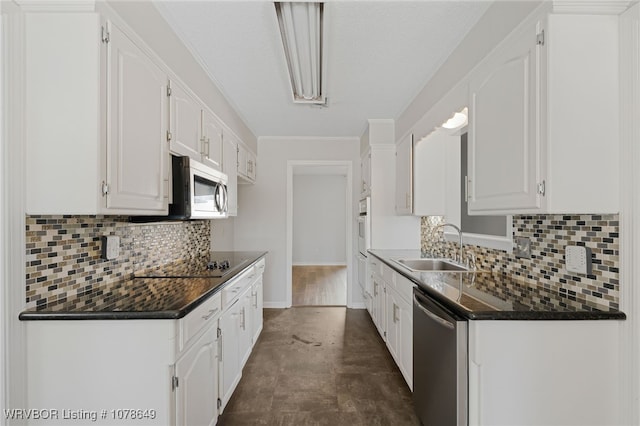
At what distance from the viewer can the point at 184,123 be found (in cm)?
197

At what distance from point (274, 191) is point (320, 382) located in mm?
2703

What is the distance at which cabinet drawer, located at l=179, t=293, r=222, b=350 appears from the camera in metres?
1.34

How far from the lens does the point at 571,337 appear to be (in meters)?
1.24

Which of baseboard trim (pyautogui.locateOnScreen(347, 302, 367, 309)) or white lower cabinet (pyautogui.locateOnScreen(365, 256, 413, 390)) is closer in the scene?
white lower cabinet (pyautogui.locateOnScreen(365, 256, 413, 390))

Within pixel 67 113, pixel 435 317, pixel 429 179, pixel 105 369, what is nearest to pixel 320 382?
pixel 435 317

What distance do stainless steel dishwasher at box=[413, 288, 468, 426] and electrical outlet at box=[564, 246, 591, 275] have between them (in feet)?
1.82

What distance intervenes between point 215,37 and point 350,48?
34.6 inches

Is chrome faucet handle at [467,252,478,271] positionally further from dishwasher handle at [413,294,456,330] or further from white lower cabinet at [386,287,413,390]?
dishwasher handle at [413,294,456,330]

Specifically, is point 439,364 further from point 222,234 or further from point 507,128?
point 222,234

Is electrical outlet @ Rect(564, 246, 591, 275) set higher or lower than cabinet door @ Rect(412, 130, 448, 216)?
lower

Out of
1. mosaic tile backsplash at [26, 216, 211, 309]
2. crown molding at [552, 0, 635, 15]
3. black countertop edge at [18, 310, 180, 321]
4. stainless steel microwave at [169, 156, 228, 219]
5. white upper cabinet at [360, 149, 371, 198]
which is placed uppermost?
crown molding at [552, 0, 635, 15]

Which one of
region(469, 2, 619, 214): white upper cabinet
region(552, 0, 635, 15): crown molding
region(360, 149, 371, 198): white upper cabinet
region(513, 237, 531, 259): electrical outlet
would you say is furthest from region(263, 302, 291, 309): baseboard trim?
region(552, 0, 635, 15): crown molding

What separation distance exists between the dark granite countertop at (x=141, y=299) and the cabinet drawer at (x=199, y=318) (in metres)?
0.04

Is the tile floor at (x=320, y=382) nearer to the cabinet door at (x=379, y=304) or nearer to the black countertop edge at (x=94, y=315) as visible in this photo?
the cabinet door at (x=379, y=304)
